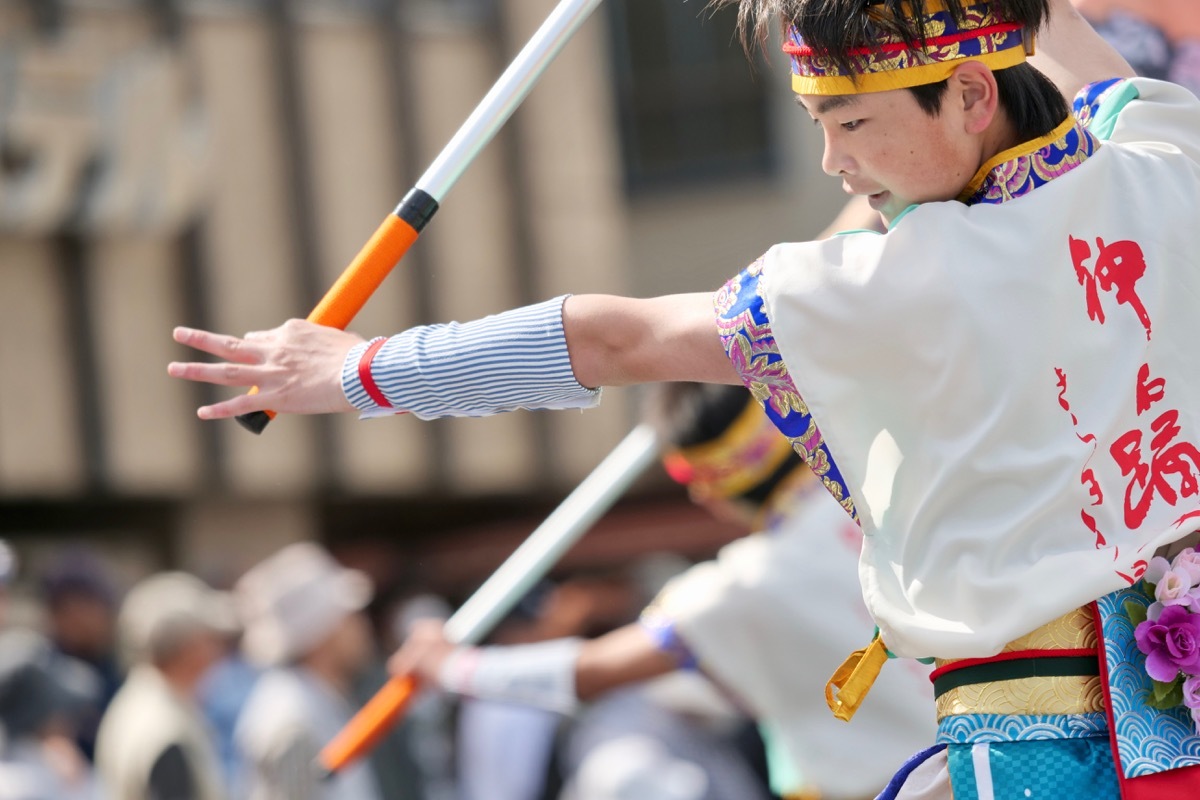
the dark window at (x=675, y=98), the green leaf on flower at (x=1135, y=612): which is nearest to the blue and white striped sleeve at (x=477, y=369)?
the green leaf on flower at (x=1135, y=612)

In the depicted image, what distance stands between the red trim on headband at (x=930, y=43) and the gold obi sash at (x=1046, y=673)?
0.70 m

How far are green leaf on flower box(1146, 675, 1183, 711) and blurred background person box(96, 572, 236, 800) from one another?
3.65 metres

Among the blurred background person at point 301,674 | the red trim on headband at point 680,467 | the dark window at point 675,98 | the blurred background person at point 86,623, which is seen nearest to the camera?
the red trim on headband at point 680,467

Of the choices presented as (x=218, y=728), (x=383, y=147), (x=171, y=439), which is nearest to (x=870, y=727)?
(x=218, y=728)

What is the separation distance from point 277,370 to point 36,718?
353 cm

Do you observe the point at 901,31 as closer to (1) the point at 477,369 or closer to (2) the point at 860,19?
(2) the point at 860,19

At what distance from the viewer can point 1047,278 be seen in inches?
81.0

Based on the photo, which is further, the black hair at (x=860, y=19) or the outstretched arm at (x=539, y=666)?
the outstretched arm at (x=539, y=666)

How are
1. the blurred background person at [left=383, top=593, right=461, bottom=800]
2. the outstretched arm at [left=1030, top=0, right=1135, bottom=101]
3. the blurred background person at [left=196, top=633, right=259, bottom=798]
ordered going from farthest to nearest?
the blurred background person at [left=383, top=593, right=461, bottom=800] → the blurred background person at [left=196, top=633, right=259, bottom=798] → the outstretched arm at [left=1030, top=0, right=1135, bottom=101]

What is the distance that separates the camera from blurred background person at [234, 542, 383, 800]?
17.7 ft

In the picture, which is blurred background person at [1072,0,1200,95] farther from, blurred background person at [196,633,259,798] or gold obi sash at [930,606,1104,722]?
blurred background person at [196,633,259,798]

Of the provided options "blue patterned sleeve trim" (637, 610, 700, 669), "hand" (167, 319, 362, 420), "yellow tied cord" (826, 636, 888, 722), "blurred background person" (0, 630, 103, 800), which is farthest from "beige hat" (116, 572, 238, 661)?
"yellow tied cord" (826, 636, 888, 722)

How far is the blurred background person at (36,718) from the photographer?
17.3 feet

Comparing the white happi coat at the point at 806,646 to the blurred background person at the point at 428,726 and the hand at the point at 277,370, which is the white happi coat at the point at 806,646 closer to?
the hand at the point at 277,370
